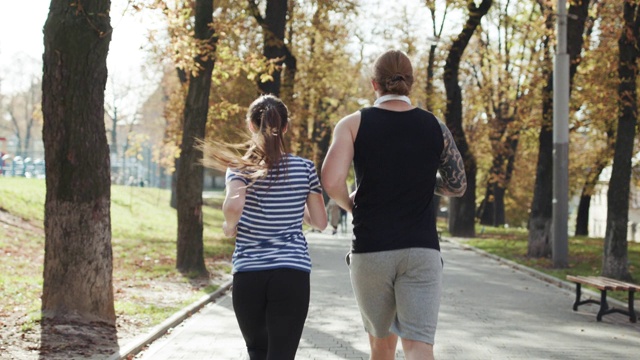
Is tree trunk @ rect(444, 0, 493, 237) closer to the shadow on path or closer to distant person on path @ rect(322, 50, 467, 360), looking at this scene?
the shadow on path

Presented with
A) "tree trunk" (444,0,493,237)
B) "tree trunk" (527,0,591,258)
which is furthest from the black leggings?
"tree trunk" (444,0,493,237)

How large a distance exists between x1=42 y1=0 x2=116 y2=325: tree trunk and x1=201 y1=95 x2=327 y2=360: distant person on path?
211 inches

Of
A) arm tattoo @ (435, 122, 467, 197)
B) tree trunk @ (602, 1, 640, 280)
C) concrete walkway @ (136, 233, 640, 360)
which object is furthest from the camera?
tree trunk @ (602, 1, 640, 280)

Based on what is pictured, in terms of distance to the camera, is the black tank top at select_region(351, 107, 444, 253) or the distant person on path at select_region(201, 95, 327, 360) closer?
the black tank top at select_region(351, 107, 444, 253)

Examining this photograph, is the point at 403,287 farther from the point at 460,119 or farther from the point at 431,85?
the point at 431,85

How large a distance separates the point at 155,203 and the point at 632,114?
30474mm

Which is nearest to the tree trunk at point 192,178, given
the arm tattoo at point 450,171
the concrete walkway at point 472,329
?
the concrete walkway at point 472,329

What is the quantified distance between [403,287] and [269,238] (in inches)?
27.2

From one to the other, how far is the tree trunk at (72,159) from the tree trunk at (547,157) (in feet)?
41.9

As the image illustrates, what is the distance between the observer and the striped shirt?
4.69 meters

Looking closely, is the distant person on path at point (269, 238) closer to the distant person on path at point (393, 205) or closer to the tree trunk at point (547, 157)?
the distant person on path at point (393, 205)

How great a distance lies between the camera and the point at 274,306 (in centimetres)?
467

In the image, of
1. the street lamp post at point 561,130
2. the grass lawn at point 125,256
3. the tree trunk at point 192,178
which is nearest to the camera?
the grass lawn at point 125,256

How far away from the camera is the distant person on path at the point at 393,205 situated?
4.54m
